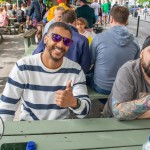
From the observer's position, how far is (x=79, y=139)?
166cm

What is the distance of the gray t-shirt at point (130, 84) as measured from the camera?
6.84 ft

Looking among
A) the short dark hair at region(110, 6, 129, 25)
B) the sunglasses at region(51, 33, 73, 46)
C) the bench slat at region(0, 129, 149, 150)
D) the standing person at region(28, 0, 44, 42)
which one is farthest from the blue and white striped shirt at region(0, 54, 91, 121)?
the standing person at region(28, 0, 44, 42)

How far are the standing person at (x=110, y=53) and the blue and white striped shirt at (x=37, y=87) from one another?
1.10 meters

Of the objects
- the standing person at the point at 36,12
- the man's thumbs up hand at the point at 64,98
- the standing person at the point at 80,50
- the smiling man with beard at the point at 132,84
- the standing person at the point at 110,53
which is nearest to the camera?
the man's thumbs up hand at the point at 64,98

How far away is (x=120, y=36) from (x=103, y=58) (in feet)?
1.10

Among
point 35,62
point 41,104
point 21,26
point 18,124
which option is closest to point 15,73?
point 35,62

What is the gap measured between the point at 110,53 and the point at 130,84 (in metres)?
1.20

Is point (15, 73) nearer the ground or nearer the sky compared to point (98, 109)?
nearer the sky

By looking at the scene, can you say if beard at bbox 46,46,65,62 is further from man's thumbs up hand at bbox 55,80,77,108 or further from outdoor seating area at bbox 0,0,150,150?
man's thumbs up hand at bbox 55,80,77,108

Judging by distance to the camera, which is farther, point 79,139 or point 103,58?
point 103,58

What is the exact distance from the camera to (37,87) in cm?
215

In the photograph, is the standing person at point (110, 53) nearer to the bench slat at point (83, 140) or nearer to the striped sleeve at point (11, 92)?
the striped sleeve at point (11, 92)

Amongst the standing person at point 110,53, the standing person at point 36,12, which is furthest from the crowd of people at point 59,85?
the standing person at point 36,12

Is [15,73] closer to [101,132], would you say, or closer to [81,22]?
[101,132]
